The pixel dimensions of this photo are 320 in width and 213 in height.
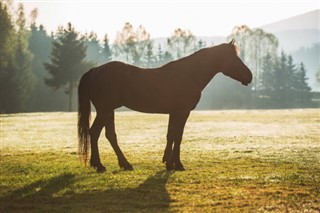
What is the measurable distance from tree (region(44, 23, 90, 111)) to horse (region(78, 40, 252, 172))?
146ft

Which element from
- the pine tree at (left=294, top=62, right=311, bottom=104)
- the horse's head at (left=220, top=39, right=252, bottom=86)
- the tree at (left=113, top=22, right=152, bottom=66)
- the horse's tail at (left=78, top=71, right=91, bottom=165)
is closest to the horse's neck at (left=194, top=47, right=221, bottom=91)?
the horse's head at (left=220, top=39, right=252, bottom=86)

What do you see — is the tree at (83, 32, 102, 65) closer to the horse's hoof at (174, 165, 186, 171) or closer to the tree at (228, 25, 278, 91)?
the tree at (228, 25, 278, 91)

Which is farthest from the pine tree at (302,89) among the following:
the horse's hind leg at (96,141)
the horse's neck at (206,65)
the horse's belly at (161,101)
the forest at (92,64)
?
the horse's hind leg at (96,141)

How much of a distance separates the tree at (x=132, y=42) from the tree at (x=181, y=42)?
4.43 m

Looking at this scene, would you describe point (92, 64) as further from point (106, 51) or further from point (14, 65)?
point (106, 51)

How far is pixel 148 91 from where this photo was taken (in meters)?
11.0

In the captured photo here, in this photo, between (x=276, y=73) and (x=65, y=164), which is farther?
(x=276, y=73)

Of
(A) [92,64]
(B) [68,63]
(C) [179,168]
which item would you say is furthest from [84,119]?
(A) [92,64]

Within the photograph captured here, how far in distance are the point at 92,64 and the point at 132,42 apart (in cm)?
1525

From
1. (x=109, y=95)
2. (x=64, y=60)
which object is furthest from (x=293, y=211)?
(x=64, y=60)

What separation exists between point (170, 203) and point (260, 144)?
10.4 metres

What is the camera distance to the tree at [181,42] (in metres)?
79.4

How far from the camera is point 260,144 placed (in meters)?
17.5

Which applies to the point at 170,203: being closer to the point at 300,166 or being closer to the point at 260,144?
the point at 300,166
